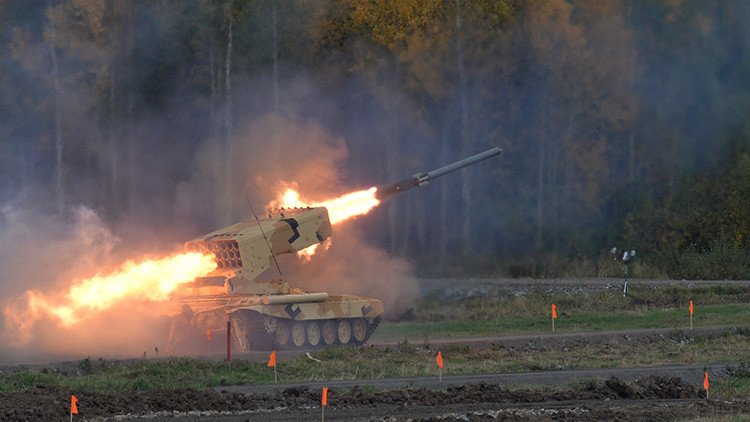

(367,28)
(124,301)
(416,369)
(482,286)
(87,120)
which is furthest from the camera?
(87,120)

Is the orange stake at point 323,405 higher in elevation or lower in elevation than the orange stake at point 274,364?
lower

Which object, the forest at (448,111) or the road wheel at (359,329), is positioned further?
the forest at (448,111)

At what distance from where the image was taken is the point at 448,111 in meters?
71.1

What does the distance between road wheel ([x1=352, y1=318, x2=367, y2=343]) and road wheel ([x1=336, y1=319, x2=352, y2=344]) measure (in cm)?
28

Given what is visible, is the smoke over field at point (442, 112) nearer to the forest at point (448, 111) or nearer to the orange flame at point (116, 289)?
the forest at point (448, 111)

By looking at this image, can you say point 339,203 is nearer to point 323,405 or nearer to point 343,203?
point 343,203

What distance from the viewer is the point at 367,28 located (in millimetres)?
69625

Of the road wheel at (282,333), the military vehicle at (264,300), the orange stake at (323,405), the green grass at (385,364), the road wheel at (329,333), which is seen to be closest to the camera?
the orange stake at (323,405)

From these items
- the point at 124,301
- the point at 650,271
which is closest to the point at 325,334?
the point at 124,301

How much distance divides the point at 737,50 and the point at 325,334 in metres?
34.1

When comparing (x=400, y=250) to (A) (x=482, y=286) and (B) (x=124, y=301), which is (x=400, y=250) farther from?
(B) (x=124, y=301)

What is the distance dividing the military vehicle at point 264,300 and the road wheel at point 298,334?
28 millimetres

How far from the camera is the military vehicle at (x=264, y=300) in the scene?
4528 cm

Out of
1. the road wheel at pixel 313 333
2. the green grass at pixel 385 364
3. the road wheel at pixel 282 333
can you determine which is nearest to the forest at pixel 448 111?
the road wheel at pixel 313 333
